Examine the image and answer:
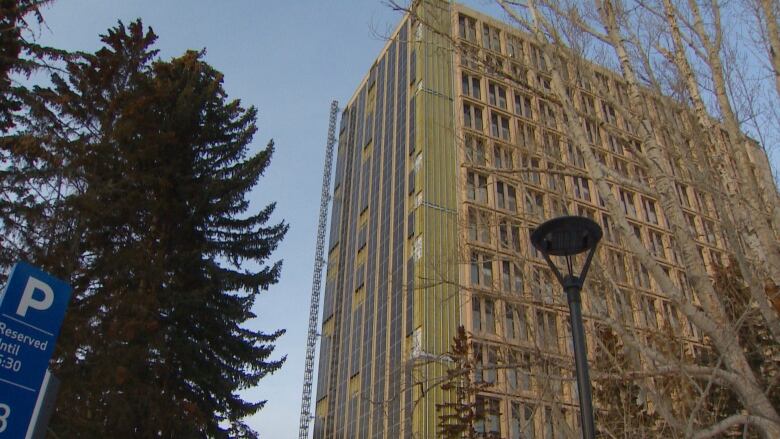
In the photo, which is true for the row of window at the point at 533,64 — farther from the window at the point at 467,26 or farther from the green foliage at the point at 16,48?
the window at the point at 467,26

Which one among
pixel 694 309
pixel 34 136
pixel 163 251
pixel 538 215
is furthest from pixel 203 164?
pixel 694 309

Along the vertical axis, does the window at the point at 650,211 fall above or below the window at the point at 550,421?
above

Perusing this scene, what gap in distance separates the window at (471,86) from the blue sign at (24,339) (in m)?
38.0

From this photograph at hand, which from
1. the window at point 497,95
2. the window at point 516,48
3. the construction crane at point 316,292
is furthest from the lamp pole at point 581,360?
the construction crane at point 316,292

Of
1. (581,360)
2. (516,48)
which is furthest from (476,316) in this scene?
(581,360)

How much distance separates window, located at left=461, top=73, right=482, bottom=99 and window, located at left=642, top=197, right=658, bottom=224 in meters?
14.2

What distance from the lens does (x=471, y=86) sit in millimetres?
42531

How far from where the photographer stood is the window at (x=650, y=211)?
44.5 meters

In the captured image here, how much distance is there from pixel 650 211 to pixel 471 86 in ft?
51.6

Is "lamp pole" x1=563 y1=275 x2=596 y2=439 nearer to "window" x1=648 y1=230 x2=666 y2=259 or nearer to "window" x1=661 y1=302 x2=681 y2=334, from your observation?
"window" x1=661 y1=302 x2=681 y2=334

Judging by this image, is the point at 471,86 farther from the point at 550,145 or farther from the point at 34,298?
the point at 34,298

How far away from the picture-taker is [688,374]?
675cm

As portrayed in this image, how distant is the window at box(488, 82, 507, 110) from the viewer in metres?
43.0

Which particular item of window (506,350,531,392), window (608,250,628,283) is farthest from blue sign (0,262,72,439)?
window (608,250,628,283)
